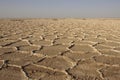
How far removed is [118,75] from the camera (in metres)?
1.56

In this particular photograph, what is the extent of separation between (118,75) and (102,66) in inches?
9.4

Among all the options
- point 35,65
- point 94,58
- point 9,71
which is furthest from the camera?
point 94,58

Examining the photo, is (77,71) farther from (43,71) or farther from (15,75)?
(15,75)

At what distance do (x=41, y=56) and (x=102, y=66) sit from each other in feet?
2.11

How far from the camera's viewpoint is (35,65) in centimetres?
178

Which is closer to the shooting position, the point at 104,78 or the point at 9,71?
the point at 104,78

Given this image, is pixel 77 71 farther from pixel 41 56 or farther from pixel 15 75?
pixel 41 56

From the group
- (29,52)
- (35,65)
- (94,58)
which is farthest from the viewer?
(29,52)

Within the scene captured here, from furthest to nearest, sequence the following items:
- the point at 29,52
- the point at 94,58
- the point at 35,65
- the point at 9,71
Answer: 1. the point at 29,52
2. the point at 94,58
3. the point at 35,65
4. the point at 9,71

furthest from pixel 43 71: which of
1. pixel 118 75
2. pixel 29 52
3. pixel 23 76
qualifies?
pixel 29 52

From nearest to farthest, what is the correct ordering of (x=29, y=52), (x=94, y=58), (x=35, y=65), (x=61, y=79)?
(x=61, y=79) < (x=35, y=65) < (x=94, y=58) < (x=29, y=52)

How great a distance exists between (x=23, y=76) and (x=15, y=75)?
0.23 feet

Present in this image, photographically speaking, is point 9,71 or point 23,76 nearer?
point 23,76

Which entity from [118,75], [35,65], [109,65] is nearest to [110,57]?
[109,65]
